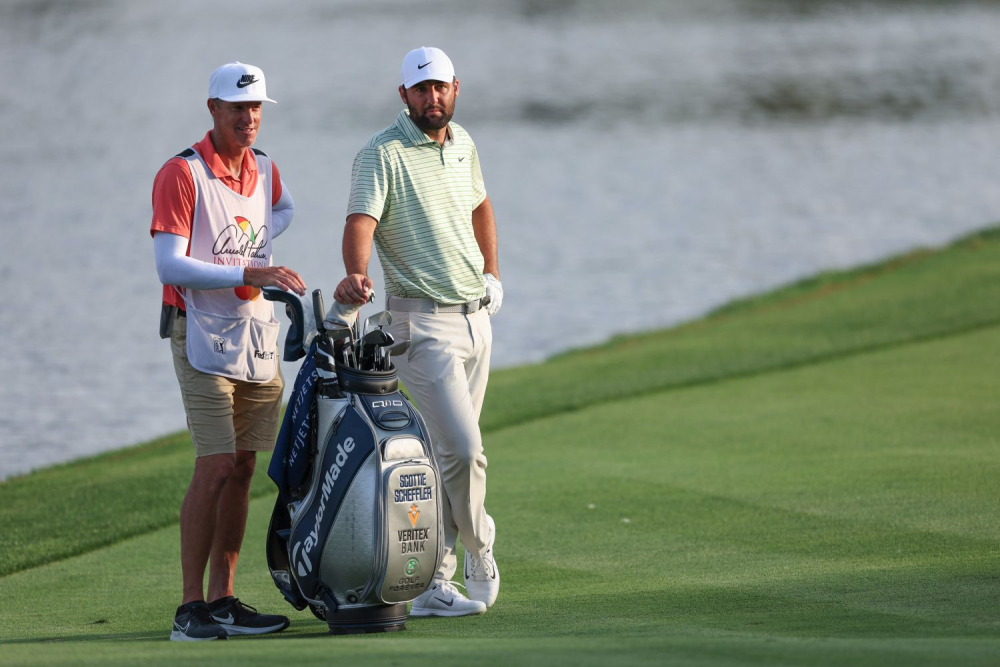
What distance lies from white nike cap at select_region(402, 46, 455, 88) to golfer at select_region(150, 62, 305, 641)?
0.54 meters

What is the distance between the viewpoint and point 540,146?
2945 cm

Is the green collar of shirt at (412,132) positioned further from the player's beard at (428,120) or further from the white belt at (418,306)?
the white belt at (418,306)

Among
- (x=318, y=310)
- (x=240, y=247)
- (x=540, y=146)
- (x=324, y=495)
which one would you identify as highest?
(x=540, y=146)

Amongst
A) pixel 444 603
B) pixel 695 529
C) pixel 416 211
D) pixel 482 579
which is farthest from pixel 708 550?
pixel 416 211

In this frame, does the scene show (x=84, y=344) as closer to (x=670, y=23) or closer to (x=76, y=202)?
(x=76, y=202)

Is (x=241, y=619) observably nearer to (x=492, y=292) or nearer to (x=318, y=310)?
(x=318, y=310)

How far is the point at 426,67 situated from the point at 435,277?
750 mm

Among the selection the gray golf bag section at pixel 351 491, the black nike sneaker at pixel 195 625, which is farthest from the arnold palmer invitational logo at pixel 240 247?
the black nike sneaker at pixel 195 625

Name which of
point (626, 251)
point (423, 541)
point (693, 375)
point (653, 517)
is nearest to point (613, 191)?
point (626, 251)

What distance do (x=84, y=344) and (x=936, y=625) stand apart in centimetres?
1166

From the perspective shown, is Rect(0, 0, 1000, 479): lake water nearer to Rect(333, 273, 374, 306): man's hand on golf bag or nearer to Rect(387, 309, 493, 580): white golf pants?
Rect(387, 309, 493, 580): white golf pants

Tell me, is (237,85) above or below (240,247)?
above

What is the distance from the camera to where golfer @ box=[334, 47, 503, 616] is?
4.87 metres

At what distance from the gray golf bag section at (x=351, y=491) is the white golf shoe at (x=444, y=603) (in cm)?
40
